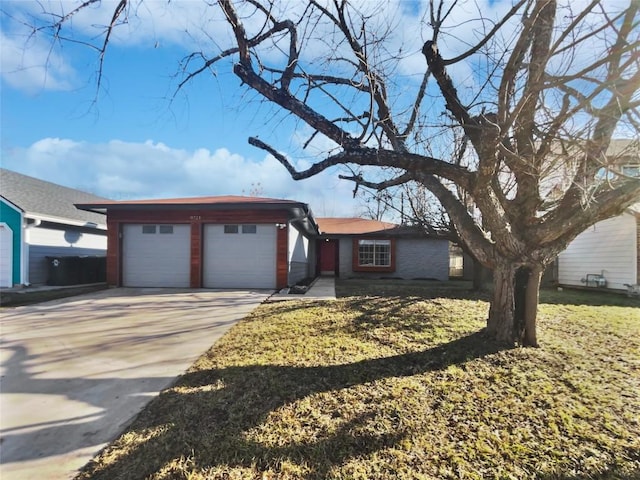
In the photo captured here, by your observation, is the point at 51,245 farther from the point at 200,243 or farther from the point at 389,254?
the point at 389,254

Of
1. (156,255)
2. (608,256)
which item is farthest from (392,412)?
(608,256)

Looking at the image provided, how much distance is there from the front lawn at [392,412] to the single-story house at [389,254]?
456 inches

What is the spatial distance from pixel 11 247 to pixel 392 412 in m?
14.2

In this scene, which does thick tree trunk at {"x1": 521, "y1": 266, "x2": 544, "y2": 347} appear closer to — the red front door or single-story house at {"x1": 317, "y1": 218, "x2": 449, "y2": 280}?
single-story house at {"x1": 317, "y1": 218, "x2": 449, "y2": 280}

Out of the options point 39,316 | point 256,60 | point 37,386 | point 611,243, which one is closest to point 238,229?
point 39,316

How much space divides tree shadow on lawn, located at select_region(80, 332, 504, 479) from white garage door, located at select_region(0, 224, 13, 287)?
11.9 meters

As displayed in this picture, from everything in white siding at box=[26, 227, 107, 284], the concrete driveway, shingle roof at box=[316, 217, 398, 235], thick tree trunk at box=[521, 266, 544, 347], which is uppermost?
shingle roof at box=[316, 217, 398, 235]

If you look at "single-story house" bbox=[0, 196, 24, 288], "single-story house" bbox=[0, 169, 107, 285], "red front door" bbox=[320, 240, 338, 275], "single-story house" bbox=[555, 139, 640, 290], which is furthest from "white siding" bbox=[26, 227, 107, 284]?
"single-story house" bbox=[555, 139, 640, 290]

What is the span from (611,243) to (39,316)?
16.9 metres

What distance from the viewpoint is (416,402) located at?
307 cm

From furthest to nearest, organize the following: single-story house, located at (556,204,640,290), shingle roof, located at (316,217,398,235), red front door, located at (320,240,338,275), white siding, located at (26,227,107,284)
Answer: red front door, located at (320,240,338,275)
shingle roof, located at (316,217,398,235)
white siding, located at (26,227,107,284)
single-story house, located at (556,204,640,290)

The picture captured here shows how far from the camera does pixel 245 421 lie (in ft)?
9.00

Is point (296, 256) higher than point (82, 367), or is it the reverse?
point (296, 256)

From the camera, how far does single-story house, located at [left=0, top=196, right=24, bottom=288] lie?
11234 millimetres
